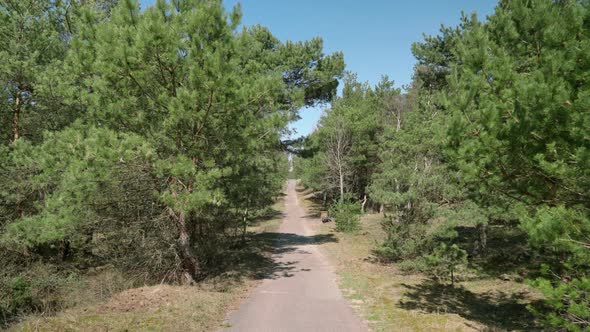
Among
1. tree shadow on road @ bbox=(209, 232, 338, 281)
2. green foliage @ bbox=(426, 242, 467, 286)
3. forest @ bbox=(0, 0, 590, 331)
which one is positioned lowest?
tree shadow on road @ bbox=(209, 232, 338, 281)

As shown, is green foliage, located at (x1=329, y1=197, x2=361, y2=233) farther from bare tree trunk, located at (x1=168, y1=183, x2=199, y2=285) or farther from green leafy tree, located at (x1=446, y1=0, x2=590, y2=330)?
green leafy tree, located at (x1=446, y1=0, x2=590, y2=330)

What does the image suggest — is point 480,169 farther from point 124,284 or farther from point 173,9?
point 124,284

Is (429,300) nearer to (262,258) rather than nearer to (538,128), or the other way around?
(538,128)

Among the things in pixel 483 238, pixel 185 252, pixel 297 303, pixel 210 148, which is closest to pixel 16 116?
pixel 210 148

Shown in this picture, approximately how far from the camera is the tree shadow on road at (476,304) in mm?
8529

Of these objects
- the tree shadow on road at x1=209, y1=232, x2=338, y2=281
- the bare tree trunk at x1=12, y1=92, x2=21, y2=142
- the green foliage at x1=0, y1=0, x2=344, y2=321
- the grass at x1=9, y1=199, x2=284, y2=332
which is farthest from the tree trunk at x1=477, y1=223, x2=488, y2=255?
the bare tree trunk at x1=12, y1=92, x2=21, y2=142

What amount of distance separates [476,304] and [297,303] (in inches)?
196

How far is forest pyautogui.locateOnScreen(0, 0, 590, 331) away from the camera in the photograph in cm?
526

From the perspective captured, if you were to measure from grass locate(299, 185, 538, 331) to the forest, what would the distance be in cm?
60

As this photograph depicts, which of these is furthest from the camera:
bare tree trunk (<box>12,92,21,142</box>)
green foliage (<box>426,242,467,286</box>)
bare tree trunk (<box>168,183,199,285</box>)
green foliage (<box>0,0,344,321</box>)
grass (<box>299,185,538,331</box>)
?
bare tree trunk (<box>12,92,21,142</box>)

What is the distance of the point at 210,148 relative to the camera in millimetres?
10430

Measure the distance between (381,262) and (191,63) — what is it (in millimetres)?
10506

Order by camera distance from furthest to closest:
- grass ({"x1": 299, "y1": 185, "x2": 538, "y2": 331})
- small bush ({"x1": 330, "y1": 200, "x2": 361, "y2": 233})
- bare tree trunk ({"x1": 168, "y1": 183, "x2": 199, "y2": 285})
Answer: small bush ({"x1": 330, "y1": 200, "x2": 361, "y2": 233})
bare tree trunk ({"x1": 168, "y1": 183, "x2": 199, "y2": 285})
grass ({"x1": 299, "y1": 185, "x2": 538, "y2": 331})

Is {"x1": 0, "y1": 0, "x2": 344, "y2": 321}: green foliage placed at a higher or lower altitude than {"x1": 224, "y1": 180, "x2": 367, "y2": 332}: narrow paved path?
higher
